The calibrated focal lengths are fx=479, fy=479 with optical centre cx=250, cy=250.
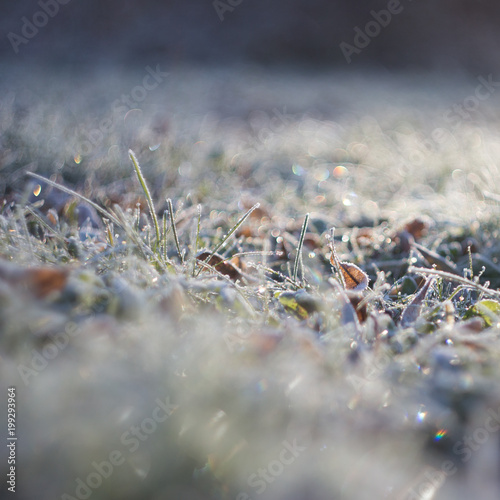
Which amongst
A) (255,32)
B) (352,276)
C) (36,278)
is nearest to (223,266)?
(352,276)

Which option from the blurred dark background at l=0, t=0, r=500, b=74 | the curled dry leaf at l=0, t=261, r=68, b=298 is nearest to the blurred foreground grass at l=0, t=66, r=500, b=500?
the curled dry leaf at l=0, t=261, r=68, b=298

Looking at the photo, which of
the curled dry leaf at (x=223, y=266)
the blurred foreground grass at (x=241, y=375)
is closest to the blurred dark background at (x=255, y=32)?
the curled dry leaf at (x=223, y=266)

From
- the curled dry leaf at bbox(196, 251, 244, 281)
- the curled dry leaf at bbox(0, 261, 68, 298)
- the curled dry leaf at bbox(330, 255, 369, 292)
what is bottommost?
the curled dry leaf at bbox(196, 251, 244, 281)

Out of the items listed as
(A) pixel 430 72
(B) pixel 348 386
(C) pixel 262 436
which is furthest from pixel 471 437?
(A) pixel 430 72

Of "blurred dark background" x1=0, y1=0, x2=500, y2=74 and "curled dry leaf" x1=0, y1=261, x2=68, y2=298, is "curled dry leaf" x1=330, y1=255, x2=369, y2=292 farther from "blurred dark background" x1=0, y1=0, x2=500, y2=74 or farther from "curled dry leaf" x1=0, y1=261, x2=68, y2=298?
"blurred dark background" x1=0, y1=0, x2=500, y2=74

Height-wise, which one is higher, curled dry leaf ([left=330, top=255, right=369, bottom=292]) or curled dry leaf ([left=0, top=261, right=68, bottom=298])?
curled dry leaf ([left=330, top=255, right=369, bottom=292])

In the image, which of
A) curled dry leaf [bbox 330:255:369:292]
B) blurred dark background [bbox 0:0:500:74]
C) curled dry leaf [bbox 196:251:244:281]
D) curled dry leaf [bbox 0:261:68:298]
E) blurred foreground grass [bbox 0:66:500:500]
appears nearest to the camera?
blurred foreground grass [bbox 0:66:500:500]

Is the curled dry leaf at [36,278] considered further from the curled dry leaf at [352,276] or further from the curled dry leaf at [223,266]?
the curled dry leaf at [352,276]

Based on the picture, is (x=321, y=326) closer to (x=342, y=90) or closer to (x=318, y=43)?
(x=342, y=90)
